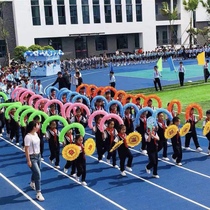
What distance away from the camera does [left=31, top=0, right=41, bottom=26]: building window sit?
142ft

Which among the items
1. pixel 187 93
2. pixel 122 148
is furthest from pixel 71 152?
pixel 187 93

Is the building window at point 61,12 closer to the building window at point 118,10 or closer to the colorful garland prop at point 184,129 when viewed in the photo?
the building window at point 118,10

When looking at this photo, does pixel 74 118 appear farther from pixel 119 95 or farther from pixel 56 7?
pixel 56 7

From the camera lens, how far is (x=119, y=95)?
1464 cm

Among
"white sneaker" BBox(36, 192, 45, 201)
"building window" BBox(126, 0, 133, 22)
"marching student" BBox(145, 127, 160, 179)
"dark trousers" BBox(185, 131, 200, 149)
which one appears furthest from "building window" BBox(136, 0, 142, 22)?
"white sneaker" BBox(36, 192, 45, 201)

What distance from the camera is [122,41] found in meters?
51.3

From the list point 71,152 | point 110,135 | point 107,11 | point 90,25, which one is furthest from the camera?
point 107,11

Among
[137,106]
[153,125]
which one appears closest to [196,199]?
[153,125]

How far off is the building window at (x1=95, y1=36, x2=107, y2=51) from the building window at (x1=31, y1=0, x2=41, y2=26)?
8.59 meters

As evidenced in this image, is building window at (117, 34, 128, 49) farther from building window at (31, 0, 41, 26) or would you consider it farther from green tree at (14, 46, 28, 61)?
green tree at (14, 46, 28, 61)

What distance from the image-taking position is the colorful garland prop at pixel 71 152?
8.98 meters

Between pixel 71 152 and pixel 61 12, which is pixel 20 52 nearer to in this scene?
pixel 61 12

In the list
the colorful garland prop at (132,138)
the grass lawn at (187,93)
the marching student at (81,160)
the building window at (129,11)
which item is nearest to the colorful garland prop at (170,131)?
the colorful garland prop at (132,138)

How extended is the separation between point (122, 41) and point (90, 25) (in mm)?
6233
